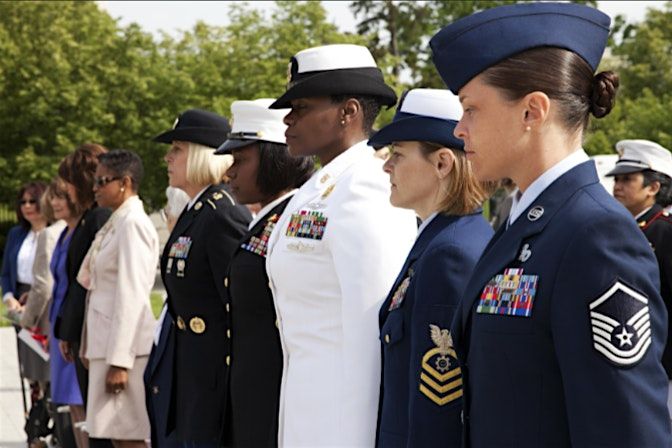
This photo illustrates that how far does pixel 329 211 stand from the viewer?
379 cm

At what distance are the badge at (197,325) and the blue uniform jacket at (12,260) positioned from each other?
18.2 ft

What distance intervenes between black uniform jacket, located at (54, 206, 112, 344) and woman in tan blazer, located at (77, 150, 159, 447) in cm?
19

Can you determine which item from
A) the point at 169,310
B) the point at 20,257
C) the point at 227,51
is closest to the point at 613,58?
the point at 227,51

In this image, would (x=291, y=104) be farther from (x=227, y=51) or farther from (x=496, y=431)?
(x=227, y=51)

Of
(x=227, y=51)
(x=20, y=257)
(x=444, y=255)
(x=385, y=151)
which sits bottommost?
(x=20, y=257)

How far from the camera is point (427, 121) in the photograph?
343 centimetres

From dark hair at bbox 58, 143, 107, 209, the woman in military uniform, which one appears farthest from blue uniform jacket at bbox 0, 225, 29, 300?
the woman in military uniform

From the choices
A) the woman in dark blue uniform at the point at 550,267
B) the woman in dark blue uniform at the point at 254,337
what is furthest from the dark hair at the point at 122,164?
the woman in dark blue uniform at the point at 550,267

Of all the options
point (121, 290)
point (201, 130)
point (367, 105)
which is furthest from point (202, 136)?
point (367, 105)

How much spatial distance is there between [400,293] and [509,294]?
2.91ft

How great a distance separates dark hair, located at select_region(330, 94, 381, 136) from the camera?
4039mm

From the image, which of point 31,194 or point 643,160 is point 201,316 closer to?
point 643,160

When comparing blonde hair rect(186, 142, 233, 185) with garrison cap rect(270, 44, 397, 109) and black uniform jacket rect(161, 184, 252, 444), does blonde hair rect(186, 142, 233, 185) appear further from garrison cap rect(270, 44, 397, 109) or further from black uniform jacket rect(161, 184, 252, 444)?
garrison cap rect(270, 44, 397, 109)

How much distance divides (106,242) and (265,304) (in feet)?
8.61
